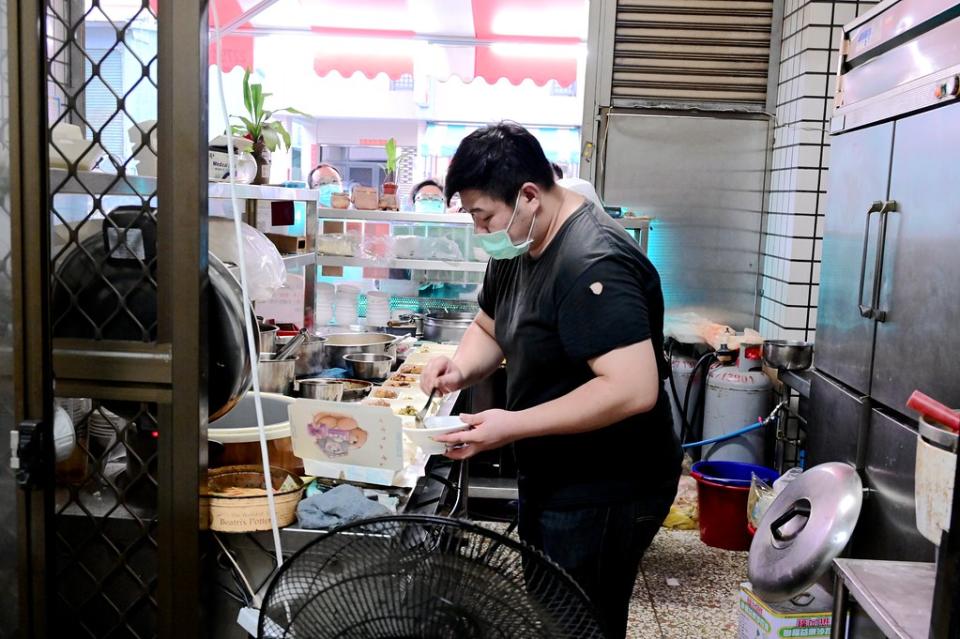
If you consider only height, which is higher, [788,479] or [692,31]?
[692,31]

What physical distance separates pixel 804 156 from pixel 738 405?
145cm

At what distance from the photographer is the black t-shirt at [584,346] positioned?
187 cm

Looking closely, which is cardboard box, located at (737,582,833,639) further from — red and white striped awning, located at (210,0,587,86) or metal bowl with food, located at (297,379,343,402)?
red and white striped awning, located at (210,0,587,86)

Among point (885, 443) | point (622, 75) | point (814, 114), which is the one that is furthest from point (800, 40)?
point (885, 443)

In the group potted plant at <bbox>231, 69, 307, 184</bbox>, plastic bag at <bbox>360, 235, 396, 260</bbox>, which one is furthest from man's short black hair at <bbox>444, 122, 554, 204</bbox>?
plastic bag at <bbox>360, 235, 396, 260</bbox>

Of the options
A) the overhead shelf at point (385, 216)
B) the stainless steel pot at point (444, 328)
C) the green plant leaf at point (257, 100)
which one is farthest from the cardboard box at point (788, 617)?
the green plant leaf at point (257, 100)

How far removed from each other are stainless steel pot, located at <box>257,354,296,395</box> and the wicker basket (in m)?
0.67

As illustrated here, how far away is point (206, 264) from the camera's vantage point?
70.7 inches

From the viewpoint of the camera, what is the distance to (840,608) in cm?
192

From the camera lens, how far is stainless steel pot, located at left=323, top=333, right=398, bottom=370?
4000 mm

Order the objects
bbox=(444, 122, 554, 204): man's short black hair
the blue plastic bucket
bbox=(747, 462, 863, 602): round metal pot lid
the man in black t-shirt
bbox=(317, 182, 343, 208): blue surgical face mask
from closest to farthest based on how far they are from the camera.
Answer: the man in black t-shirt, bbox=(444, 122, 554, 204): man's short black hair, bbox=(747, 462, 863, 602): round metal pot lid, the blue plastic bucket, bbox=(317, 182, 343, 208): blue surgical face mask

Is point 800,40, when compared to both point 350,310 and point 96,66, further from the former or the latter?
point 96,66

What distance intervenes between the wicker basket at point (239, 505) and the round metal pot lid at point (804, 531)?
141 cm

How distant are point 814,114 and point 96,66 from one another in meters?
4.04
